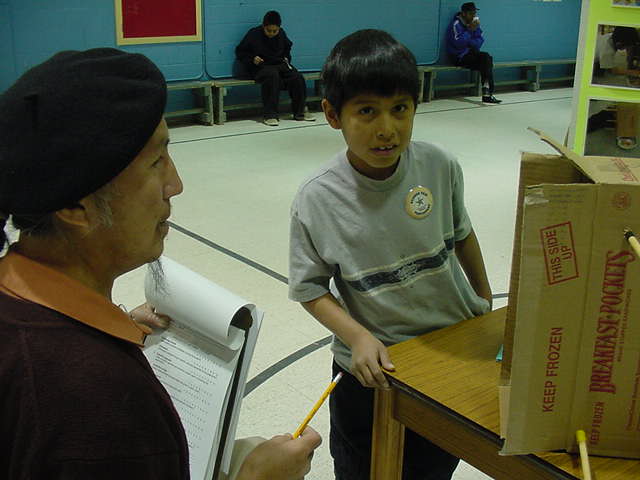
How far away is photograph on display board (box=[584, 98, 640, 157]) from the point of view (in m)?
2.49

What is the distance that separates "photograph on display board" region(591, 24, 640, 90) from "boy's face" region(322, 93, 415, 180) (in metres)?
1.37

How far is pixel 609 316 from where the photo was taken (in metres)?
0.92

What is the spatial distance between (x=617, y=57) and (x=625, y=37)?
2.9 inches

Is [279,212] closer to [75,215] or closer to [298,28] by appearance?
[75,215]

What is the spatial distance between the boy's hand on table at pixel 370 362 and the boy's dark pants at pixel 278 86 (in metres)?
5.78

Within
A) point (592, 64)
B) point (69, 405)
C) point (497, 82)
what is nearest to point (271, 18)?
point (497, 82)

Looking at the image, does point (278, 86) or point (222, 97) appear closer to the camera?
point (222, 97)

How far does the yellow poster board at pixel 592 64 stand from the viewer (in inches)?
93.7

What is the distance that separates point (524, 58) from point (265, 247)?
7.08 m

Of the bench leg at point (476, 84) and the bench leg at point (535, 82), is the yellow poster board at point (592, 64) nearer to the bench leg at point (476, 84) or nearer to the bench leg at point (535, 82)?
the bench leg at point (476, 84)

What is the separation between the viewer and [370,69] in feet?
4.45

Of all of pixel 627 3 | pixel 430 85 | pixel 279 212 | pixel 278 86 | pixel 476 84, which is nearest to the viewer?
pixel 627 3

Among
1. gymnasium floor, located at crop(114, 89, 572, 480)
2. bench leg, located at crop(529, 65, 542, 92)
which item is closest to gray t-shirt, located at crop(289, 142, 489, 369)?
gymnasium floor, located at crop(114, 89, 572, 480)

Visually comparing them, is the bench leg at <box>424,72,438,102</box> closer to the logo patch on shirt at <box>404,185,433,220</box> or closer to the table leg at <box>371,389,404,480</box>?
the logo patch on shirt at <box>404,185,433,220</box>
